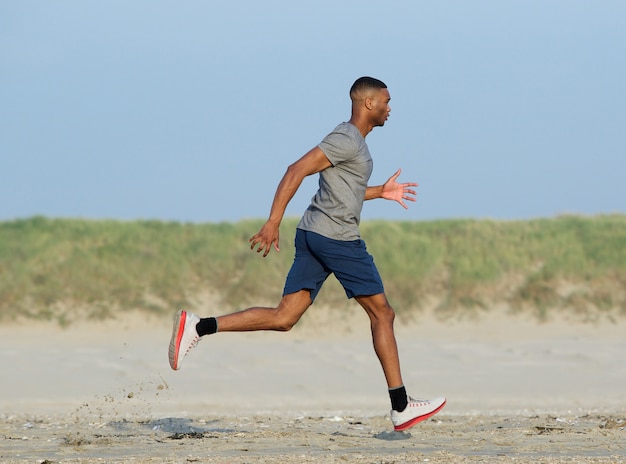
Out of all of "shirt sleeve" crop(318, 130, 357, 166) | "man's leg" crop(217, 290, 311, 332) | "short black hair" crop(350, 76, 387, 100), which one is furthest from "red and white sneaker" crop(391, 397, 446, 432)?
"short black hair" crop(350, 76, 387, 100)

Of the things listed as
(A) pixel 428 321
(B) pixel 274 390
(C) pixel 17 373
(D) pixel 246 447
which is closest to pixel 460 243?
(A) pixel 428 321

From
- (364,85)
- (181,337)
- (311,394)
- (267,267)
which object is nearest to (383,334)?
(181,337)

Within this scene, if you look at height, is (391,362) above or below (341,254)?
below

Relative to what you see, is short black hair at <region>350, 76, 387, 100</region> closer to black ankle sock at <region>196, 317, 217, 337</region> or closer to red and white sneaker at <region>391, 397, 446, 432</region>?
black ankle sock at <region>196, 317, 217, 337</region>

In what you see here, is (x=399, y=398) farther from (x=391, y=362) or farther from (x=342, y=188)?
(x=342, y=188)

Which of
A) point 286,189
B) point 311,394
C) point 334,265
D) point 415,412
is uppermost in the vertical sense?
point 286,189

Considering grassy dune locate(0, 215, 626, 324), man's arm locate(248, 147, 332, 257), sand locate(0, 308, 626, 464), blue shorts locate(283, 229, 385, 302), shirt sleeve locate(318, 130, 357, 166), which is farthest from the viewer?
grassy dune locate(0, 215, 626, 324)

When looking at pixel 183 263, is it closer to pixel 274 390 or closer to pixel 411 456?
pixel 274 390

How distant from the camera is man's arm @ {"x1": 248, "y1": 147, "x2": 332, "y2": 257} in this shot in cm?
620

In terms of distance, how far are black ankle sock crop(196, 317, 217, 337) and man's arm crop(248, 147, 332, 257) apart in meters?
0.66

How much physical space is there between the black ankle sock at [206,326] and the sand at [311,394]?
30.7 inches

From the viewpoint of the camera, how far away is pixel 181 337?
6586 millimetres

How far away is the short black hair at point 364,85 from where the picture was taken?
6605 millimetres

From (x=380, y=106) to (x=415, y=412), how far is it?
202cm
